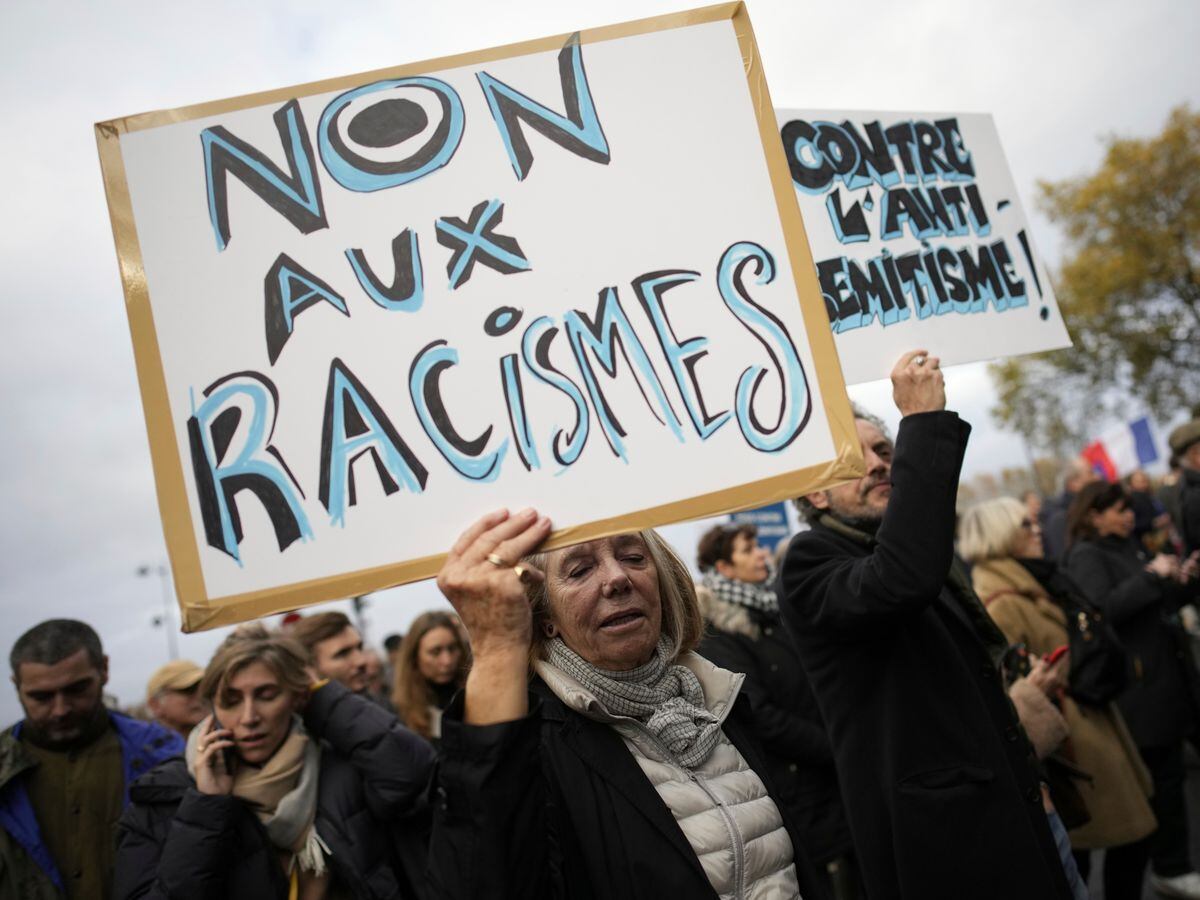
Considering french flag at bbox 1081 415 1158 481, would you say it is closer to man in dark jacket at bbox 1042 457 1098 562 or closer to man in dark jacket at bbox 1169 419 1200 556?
man in dark jacket at bbox 1042 457 1098 562

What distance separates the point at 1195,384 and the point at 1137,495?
19.4 metres

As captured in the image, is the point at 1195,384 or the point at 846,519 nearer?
the point at 846,519

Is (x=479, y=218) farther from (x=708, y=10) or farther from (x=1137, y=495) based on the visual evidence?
(x=1137, y=495)

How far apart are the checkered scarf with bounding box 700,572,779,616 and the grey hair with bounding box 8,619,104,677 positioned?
2656mm

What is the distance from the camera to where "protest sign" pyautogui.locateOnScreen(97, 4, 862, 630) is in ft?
5.10

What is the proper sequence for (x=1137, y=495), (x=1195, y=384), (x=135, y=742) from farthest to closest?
(x=1195, y=384)
(x=1137, y=495)
(x=135, y=742)

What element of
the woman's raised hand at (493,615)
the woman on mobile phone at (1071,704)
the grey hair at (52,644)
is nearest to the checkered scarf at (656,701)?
the woman's raised hand at (493,615)

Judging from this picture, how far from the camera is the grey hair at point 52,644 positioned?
10.1 ft

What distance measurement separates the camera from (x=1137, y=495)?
7.29m

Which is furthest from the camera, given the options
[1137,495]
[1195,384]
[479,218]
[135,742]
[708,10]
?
[1195,384]

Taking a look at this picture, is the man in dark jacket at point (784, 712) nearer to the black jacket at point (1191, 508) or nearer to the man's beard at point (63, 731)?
the man's beard at point (63, 731)

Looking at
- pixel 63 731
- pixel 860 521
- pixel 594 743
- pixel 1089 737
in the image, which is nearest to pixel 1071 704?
pixel 1089 737

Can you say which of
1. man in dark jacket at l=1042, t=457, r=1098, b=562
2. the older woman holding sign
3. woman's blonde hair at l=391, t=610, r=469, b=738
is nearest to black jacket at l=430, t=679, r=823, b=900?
the older woman holding sign

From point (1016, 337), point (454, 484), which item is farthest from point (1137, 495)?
point (454, 484)
